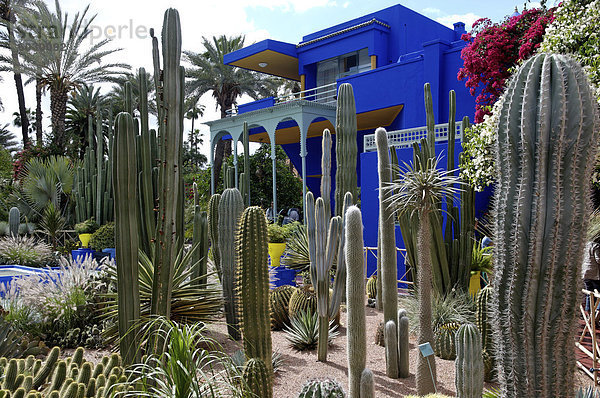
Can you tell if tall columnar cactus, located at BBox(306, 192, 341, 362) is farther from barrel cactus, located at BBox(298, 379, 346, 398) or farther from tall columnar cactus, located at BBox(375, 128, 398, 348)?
barrel cactus, located at BBox(298, 379, 346, 398)

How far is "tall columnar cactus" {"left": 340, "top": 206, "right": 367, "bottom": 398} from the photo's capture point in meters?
3.73

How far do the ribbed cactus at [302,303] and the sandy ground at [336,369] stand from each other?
40 cm

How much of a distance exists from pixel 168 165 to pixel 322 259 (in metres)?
2.52

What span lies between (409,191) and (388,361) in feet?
6.07

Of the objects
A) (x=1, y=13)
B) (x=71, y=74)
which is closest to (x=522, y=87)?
(x=71, y=74)

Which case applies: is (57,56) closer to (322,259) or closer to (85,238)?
(85,238)

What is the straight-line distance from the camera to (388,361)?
4770mm

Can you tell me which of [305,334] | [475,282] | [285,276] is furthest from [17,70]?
[475,282]

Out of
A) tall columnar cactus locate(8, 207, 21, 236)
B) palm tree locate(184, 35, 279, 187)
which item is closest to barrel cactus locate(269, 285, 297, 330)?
tall columnar cactus locate(8, 207, 21, 236)

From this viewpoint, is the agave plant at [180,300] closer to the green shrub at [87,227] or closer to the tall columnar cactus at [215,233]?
the tall columnar cactus at [215,233]

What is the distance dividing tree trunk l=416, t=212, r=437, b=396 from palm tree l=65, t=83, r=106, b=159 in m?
22.6

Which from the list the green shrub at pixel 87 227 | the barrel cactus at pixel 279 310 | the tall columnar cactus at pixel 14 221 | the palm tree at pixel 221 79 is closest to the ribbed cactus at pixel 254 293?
the barrel cactus at pixel 279 310

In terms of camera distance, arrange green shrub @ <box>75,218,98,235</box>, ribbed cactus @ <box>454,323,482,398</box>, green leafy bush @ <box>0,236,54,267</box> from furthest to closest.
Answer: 1. green shrub @ <box>75,218,98,235</box>
2. green leafy bush @ <box>0,236,54,267</box>
3. ribbed cactus @ <box>454,323,482,398</box>

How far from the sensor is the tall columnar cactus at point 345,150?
25.4 feet
